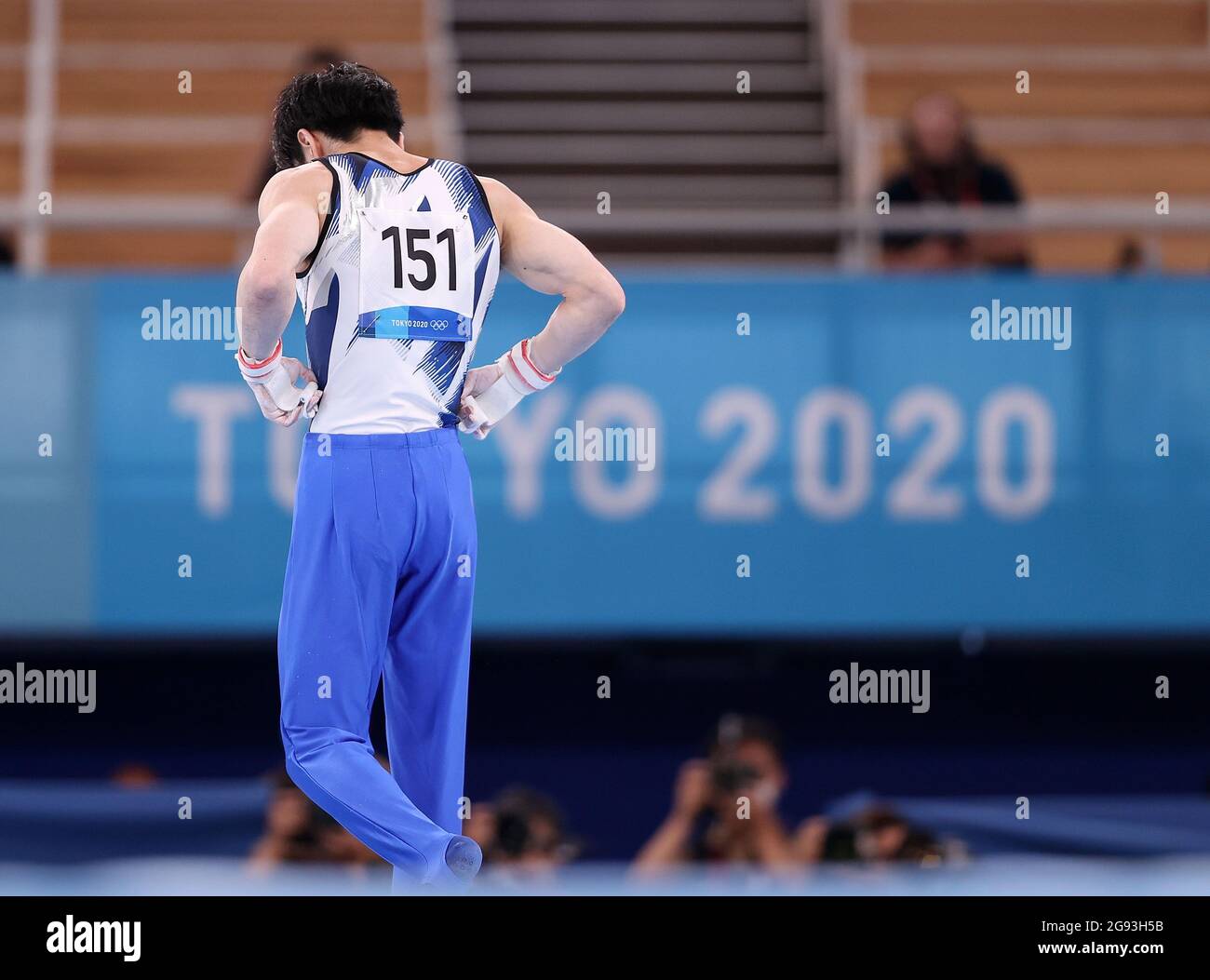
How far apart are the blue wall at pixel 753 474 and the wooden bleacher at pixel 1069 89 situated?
2.32 feet

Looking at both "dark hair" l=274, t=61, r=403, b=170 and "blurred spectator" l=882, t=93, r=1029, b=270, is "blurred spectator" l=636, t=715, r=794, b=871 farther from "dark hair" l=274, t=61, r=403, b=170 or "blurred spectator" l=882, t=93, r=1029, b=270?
"dark hair" l=274, t=61, r=403, b=170

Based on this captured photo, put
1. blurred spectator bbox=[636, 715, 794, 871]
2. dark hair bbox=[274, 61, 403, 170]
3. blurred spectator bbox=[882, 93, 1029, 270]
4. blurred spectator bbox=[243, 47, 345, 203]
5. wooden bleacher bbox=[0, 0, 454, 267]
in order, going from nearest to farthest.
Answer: dark hair bbox=[274, 61, 403, 170] → blurred spectator bbox=[636, 715, 794, 871] → blurred spectator bbox=[243, 47, 345, 203] → blurred spectator bbox=[882, 93, 1029, 270] → wooden bleacher bbox=[0, 0, 454, 267]

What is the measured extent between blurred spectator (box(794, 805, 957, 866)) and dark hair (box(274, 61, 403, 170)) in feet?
9.18

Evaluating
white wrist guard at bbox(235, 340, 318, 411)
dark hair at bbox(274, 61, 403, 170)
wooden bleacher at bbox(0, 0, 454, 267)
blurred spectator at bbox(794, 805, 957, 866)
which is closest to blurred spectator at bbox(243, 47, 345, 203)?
wooden bleacher at bbox(0, 0, 454, 267)

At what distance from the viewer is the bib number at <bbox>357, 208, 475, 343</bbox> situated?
3.97 metres

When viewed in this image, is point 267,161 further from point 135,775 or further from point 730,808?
point 730,808

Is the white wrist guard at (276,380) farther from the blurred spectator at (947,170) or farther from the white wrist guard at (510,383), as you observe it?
the blurred spectator at (947,170)

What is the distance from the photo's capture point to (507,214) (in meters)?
4.18

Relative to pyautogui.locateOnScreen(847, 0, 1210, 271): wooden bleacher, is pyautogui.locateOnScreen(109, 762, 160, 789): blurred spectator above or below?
below

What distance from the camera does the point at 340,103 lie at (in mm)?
4094

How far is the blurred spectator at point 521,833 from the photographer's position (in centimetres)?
561

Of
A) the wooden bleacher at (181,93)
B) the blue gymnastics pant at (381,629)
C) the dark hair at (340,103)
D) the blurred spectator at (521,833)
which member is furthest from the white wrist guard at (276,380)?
the wooden bleacher at (181,93)
